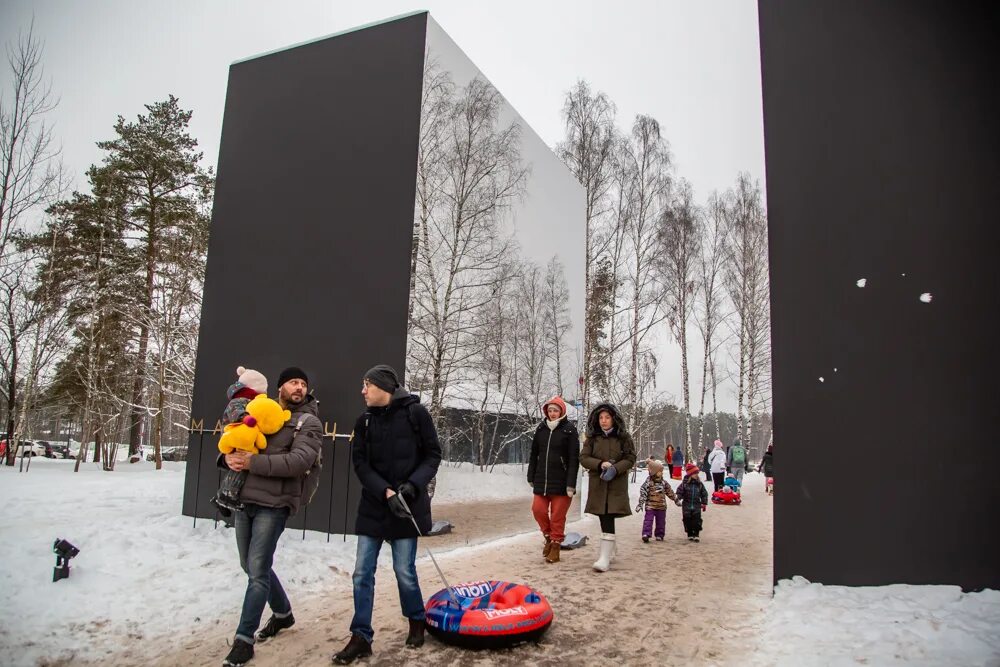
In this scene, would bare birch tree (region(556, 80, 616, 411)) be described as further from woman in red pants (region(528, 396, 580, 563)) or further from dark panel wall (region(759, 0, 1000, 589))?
dark panel wall (region(759, 0, 1000, 589))

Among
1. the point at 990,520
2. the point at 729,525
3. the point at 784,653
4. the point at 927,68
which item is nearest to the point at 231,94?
the point at 927,68

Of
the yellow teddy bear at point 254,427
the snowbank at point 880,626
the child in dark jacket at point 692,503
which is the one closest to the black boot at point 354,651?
the yellow teddy bear at point 254,427

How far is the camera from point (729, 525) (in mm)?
10539

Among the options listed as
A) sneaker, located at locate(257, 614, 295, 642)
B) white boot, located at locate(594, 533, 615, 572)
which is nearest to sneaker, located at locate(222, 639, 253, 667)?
sneaker, located at locate(257, 614, 295, 642)

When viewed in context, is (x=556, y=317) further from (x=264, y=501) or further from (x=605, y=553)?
(x=264, y=501)

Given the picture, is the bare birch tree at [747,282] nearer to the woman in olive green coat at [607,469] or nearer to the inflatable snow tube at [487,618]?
the woman in olive green coat at [607,469]

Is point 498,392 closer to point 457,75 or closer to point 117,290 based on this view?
point 457,75

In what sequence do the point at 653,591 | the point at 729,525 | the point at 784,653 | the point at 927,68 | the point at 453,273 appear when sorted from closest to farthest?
the point at 784,653, the point at 927,68, the point at 653,591, the point at 453,273, the point at 729,525

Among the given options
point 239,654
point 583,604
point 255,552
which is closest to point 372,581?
point 255,552

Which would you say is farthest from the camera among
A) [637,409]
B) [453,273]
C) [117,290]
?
[637,409]

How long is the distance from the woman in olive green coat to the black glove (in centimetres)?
318

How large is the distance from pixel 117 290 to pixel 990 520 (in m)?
22.5

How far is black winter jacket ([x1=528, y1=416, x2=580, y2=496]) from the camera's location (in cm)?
699

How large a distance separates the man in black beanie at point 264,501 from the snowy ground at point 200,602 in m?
0.95
